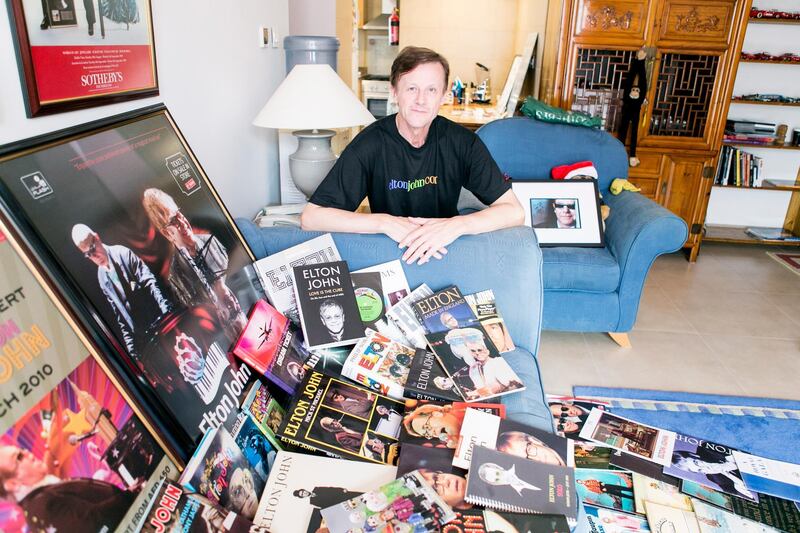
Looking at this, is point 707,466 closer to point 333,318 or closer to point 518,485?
point 518,485

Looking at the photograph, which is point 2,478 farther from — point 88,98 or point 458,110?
point 458,110

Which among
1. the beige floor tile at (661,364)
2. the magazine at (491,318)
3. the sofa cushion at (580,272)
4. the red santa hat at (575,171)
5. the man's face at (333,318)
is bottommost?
the beige floor tile at (661,364)

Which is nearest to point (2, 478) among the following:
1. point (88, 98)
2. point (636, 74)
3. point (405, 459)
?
point (405, 459)

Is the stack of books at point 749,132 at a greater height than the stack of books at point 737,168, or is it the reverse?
the stack of books at point 749,132

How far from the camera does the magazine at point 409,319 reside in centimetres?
159

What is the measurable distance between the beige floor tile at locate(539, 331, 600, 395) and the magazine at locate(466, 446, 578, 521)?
1.19m

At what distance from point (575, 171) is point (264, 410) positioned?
7.15ft

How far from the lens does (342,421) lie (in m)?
1.28

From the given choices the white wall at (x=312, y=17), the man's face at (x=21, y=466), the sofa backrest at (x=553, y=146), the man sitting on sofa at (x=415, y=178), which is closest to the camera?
the man's face at (x=21, y=466)

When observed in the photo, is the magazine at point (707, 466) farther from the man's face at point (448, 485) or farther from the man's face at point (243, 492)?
the man's face at point (243, 492)

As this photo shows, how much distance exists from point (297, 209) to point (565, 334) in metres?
1.43

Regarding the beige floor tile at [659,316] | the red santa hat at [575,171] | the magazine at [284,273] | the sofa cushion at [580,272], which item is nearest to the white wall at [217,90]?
the magazine at [284,273]

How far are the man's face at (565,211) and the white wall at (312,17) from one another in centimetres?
187

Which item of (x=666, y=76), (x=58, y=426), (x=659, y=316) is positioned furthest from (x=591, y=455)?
(x=666, y=76)
